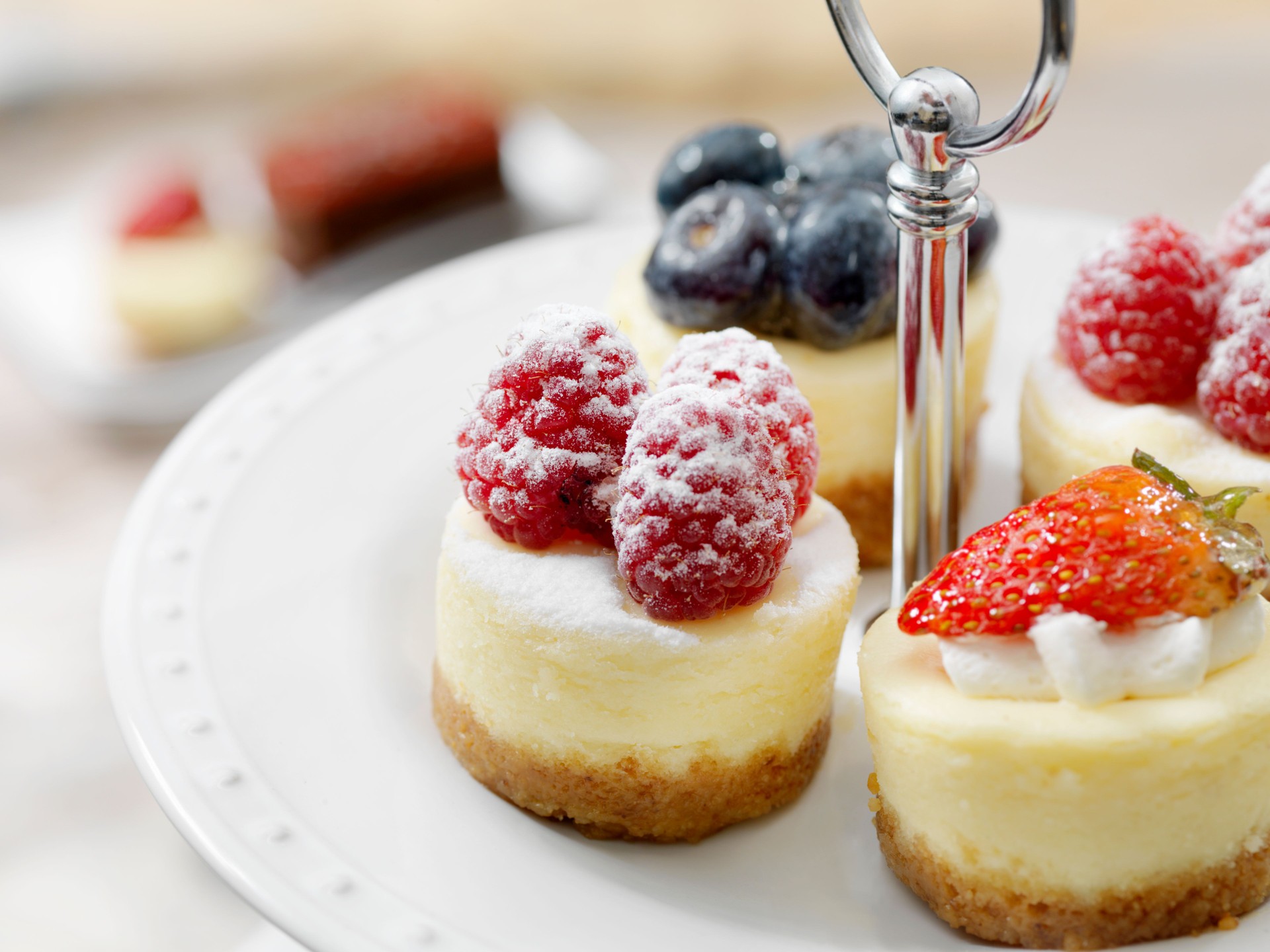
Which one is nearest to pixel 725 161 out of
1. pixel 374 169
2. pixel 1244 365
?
pixel 1244 365

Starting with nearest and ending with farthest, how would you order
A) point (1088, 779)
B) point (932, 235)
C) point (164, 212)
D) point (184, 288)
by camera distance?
point (1088, 779) < point (932, 235) < point (184, 288) < point (164, 212)

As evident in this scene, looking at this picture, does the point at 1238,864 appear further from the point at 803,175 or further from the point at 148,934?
Answer: the point at 148,934

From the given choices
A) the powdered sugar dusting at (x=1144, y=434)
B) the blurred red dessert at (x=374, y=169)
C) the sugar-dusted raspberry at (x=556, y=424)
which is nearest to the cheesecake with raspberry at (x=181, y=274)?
the blurred red dessert at (x=374, y=169)

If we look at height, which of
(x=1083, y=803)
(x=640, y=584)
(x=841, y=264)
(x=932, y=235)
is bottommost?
(x=1083, y=803)

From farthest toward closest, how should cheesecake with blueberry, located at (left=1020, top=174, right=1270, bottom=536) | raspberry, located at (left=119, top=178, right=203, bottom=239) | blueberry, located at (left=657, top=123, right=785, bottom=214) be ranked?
raspberry, located at (left=119, top=178, right=203, bottom=239)
blueberry, located at (left=657, top=123, right=785, bottom=214)
cheesecake with blueberry, located at (left=1020, top=174, right=1270, bottom=536)

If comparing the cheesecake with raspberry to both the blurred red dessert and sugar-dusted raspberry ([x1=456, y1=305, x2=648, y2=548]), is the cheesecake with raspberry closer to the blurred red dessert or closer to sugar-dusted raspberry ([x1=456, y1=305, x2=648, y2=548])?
the blurred red dessert

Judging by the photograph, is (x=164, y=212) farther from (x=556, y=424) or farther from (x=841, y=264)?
(x=556, y=424)

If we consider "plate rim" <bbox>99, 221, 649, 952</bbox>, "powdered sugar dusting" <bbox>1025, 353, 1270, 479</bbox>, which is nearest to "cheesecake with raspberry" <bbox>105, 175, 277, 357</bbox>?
"plate rim" <bbox>99, 221, 649, 952</bbox>
